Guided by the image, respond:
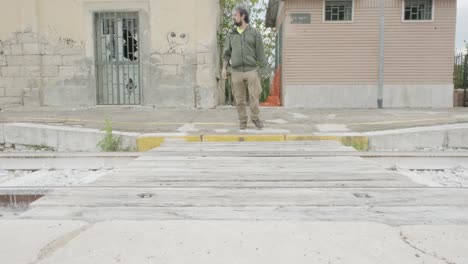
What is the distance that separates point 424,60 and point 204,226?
37.8ft

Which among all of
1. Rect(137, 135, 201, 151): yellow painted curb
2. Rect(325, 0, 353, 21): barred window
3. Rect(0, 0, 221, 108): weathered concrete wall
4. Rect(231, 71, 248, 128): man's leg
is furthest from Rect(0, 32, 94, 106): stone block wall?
Rect(325, 0, 353, 21): barred window

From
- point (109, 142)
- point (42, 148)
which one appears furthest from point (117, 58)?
point (109, 142)

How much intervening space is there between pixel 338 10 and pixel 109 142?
8.07 metres

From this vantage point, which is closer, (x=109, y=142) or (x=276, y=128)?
(x=109, y=142)

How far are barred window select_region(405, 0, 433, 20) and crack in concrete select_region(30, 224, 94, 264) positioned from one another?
11859 mm

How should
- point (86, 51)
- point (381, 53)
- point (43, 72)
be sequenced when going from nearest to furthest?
point (86, 51)
point (43, 72)
point (381, 53)

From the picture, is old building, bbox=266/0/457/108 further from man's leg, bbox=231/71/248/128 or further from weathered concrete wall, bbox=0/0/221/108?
man's leg, bbox=231/71/248/128

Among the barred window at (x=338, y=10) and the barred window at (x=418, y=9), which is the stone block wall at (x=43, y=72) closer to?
the barred window at (x=338, y=10)

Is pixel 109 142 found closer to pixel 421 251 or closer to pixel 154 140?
pixel 154 140

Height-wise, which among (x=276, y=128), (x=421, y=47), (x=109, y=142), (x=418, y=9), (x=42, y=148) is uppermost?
(x=418, y=9)

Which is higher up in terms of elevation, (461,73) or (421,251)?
(461,73)

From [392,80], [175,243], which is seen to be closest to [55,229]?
[175,243]

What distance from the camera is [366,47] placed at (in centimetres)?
1214

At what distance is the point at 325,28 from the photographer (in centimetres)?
1209
